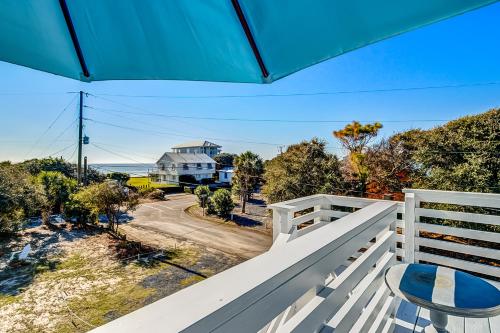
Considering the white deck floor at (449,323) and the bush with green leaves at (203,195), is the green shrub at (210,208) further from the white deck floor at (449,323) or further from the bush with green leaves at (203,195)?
the white deck floor at (449,323)

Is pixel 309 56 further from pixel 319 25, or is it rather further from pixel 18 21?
pixel 18 21

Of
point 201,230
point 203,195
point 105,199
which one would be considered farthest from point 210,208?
point 105,199

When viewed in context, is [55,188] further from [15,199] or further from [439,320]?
[439,320]

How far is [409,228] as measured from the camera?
6.37 feet

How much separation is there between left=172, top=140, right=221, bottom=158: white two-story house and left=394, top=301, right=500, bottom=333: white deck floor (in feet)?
103

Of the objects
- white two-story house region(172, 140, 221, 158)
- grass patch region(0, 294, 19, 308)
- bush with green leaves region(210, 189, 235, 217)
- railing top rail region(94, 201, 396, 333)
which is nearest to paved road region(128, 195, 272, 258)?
bush with green leaves region(210, 189, 235, 217)

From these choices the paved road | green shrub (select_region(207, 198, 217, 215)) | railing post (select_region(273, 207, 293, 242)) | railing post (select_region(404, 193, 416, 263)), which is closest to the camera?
railing post (select_region(273, 207, 293, 242))

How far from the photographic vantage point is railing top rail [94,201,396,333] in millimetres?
333

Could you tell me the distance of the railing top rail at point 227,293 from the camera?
0.33 metres

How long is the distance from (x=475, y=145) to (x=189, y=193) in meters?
18.5

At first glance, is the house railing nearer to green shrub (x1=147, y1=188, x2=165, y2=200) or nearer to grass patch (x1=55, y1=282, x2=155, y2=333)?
grass patch (x1=55, y1=282, x2=155, y2=333)

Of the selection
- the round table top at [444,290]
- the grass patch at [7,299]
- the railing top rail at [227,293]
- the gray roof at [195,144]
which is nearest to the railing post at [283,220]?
the round table top at [444,290]

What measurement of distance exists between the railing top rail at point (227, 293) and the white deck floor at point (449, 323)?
Result: 1.12 meters

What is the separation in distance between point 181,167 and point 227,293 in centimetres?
2493
